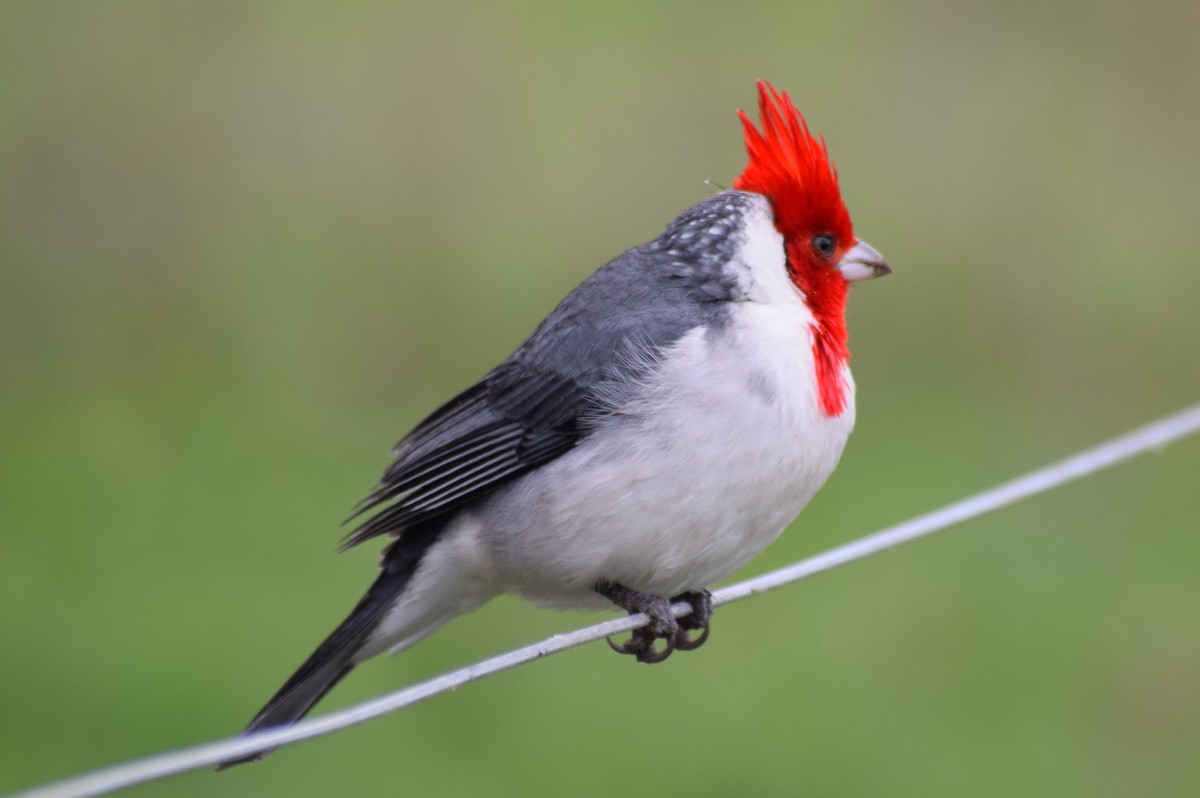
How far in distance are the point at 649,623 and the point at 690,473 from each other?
428mm

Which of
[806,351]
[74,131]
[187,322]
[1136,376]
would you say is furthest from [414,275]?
[806,351]

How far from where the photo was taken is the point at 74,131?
7.65 meters

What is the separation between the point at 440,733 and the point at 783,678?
1.35 m

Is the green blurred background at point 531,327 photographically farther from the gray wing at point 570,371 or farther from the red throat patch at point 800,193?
the red throat patch at point 800,193

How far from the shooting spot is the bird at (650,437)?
11.3ft

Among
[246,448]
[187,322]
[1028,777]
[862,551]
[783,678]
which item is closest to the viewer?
[862,551]

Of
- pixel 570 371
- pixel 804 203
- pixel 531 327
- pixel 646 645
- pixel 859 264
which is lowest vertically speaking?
pixel 531 327

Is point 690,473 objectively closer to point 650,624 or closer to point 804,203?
point 650,624

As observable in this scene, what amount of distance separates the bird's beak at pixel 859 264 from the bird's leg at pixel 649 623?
0.97 meters

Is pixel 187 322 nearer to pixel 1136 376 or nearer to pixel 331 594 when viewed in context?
pixel 331 594

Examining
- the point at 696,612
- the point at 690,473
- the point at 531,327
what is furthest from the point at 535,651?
the point at 531,327

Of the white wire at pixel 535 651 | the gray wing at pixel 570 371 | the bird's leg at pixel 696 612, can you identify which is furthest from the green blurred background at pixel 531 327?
the white wire at pixel 535 651

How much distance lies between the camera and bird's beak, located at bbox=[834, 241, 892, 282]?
3.94m

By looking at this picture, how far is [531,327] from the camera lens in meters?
7.84
